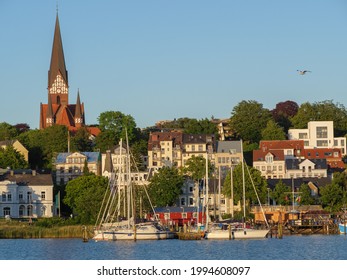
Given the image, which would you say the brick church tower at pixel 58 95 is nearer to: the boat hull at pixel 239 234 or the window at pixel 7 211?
→ the window at pixel 7 211

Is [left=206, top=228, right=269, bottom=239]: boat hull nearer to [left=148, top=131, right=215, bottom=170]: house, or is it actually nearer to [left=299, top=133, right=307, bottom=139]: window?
[left=148, top=131, right=215, bottom=170]: house

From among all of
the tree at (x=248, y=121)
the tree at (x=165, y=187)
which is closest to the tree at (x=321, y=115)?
the tree at (x=248, y=121)

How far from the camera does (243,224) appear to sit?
267 ft

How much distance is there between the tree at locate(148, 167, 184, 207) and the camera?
108 m

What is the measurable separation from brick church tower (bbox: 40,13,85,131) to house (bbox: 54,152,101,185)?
30877 mm

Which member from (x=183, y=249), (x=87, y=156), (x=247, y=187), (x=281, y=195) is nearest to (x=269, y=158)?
(x=87, y=156)

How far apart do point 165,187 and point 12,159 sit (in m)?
Result: 26.9

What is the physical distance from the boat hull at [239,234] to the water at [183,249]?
725 mm

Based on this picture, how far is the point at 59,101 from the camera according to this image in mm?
173875

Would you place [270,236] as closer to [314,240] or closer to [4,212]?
[314,240]

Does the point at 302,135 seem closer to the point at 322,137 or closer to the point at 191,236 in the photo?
the point at 322,137
